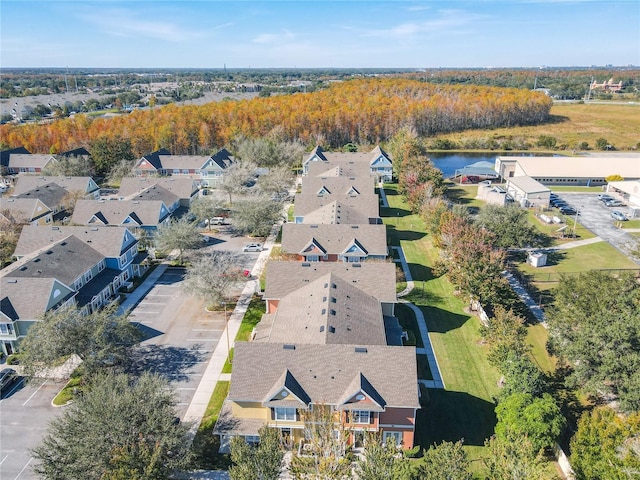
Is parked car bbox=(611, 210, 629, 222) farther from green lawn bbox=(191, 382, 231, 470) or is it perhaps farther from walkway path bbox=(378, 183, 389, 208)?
green lawn bbox=(191, 382, 231, 470)

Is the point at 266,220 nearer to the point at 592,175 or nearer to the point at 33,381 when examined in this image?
the point at 33,381

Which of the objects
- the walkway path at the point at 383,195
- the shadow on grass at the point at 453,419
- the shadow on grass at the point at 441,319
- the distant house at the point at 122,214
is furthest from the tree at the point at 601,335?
the distant house at the point at 122,214

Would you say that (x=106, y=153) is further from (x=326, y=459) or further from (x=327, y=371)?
(x=326, y=459)

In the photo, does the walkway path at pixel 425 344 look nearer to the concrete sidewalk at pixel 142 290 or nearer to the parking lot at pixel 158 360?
the parking lot at pixel 158 360

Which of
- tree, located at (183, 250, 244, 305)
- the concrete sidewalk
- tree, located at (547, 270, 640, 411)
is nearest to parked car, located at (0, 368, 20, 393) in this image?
the concrete sidewalk

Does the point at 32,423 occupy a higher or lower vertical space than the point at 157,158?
lower

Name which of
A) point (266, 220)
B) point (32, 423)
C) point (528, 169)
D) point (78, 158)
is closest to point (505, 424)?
point (32, 423)

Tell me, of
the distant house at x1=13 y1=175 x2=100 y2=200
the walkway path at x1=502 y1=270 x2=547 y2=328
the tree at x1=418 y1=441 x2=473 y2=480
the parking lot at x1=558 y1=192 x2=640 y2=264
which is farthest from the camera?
the distant house at x1=13 y1=175 x2=100 y2=200
